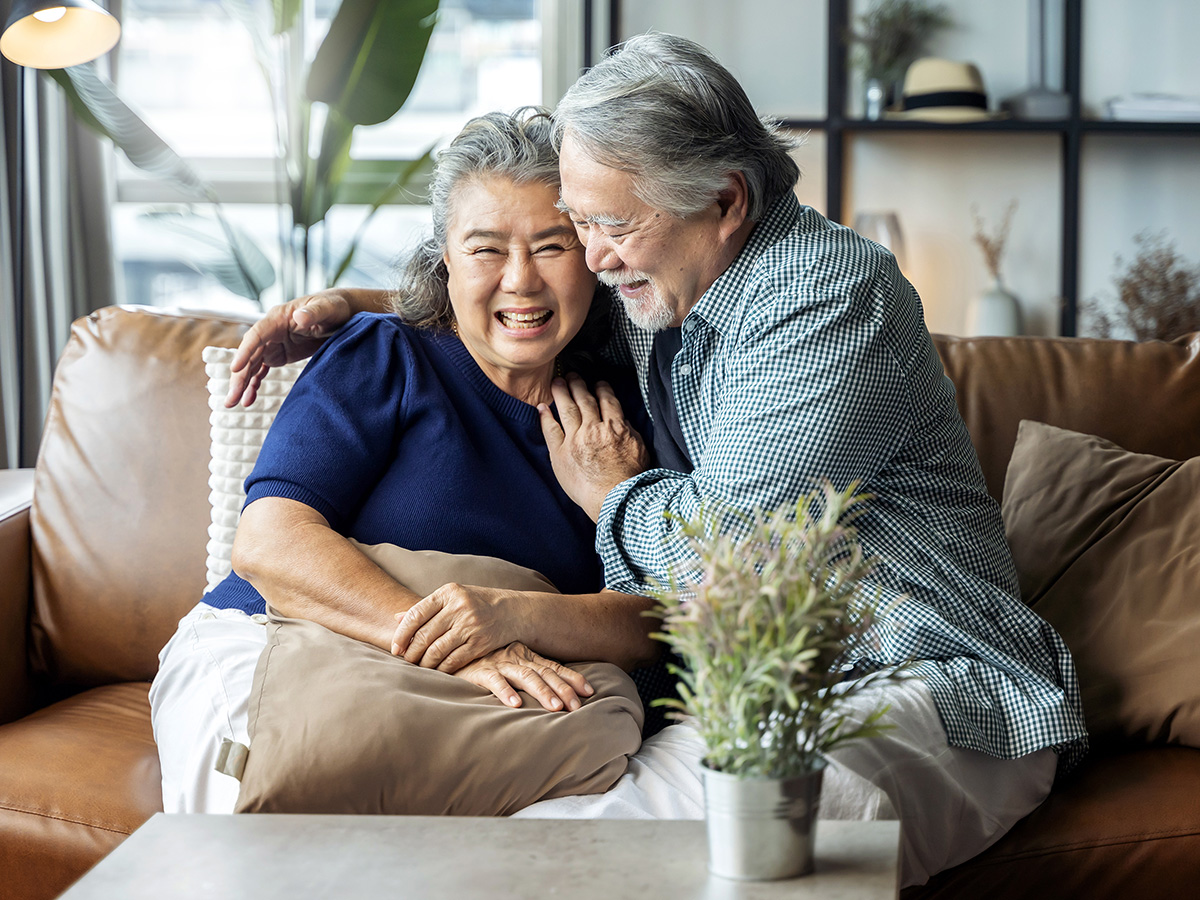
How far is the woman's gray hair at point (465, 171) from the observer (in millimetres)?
1445

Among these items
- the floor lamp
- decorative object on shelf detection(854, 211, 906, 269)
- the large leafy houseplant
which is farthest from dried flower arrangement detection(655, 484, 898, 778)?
decorative object on shelf detection(854, 211, 906, 269)

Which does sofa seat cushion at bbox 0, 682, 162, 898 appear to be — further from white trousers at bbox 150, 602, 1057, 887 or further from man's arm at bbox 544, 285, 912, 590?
man's arm at bbox 544, 285, 912, 590

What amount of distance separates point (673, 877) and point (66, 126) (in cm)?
326

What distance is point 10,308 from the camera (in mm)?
2898

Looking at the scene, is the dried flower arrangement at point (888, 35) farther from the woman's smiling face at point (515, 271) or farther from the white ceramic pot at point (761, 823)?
the white ceramic pot at point (761, 823)

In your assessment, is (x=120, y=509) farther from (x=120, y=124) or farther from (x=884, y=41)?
(x=884, y=41)

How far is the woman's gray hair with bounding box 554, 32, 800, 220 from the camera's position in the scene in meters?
1.25

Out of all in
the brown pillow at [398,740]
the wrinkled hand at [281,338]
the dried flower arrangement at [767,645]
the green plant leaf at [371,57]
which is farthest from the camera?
the green plant leaf at [371,57]

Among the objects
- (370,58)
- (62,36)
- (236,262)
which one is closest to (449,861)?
(62,36)

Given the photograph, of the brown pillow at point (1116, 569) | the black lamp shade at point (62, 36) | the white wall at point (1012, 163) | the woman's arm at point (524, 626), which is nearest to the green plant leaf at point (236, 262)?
the black lamp shade at point (62, 36)

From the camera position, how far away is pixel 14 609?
1.66 metres

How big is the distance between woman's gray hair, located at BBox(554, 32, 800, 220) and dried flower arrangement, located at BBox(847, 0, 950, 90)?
8.30 feet

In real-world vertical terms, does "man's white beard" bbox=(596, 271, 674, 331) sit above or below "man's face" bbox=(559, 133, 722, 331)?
below

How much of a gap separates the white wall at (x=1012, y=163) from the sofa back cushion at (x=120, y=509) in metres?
2.56
